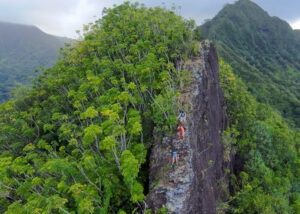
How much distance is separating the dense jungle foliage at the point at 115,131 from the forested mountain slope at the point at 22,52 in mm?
112695

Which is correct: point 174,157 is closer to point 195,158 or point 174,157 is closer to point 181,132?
point 181,132

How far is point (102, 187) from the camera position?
49.1 ft

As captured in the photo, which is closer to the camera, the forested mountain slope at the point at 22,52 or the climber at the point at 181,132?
the climber at the point at 181,132

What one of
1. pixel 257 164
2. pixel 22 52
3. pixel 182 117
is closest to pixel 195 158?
pixel 182 117

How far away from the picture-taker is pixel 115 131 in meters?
13.8

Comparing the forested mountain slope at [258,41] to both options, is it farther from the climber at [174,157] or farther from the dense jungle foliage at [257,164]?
the climber at [174,157]

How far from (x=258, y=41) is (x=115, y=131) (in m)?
182

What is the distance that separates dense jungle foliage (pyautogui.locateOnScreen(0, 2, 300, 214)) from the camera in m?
13.9

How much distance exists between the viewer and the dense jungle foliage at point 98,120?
Answer: 13.6 m

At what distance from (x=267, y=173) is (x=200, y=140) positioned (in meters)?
13.3

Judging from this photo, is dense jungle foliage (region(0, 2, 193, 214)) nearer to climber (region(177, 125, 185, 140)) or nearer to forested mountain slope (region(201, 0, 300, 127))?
climber (region(177, 125, 185, 140))

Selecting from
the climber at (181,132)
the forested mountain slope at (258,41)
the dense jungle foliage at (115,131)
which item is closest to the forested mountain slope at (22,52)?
the forested mountain slope at (258,41)

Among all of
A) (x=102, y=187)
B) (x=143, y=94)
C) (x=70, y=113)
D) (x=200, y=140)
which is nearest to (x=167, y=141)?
(x=200, y=140)

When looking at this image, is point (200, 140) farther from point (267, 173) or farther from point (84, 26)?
point (84, 26)
